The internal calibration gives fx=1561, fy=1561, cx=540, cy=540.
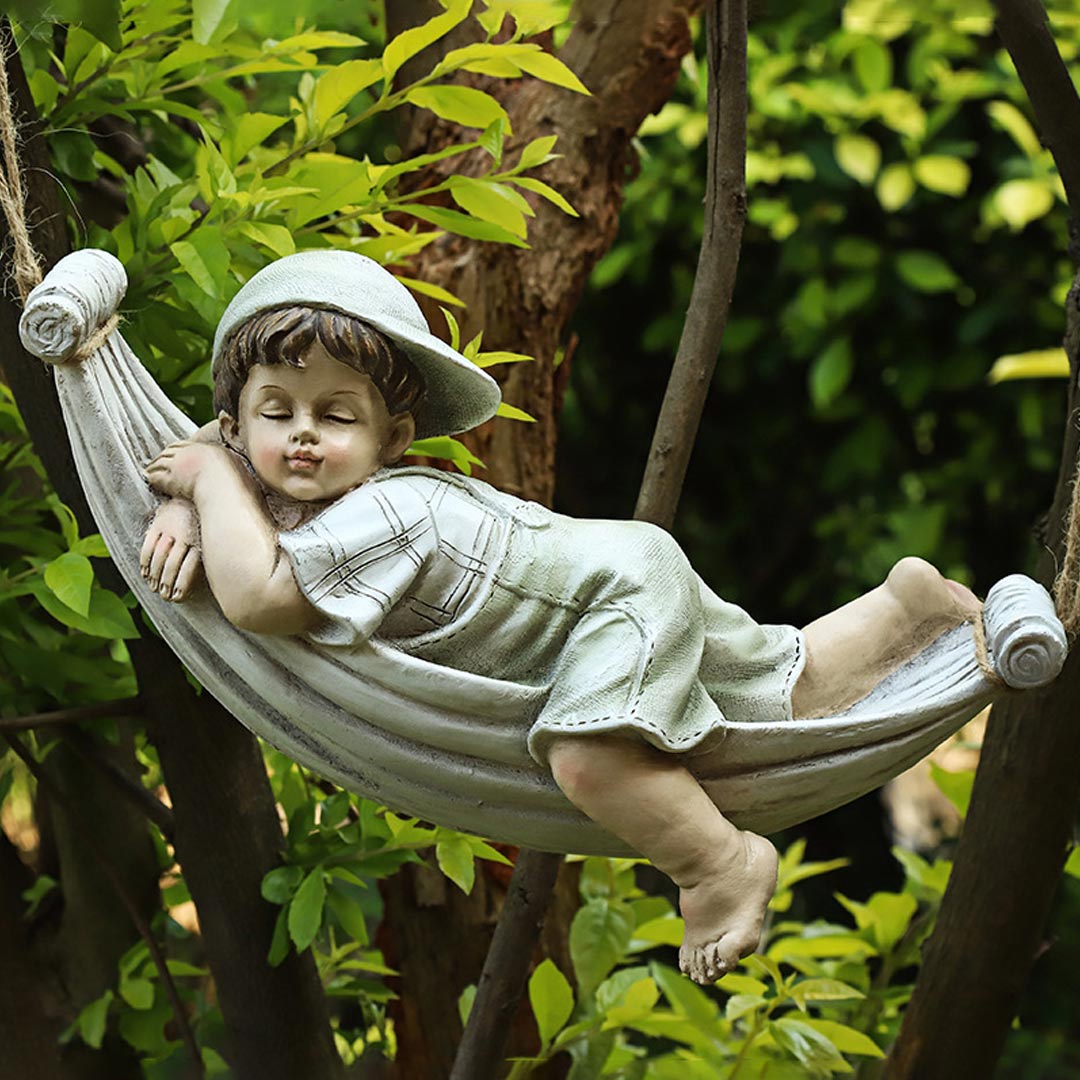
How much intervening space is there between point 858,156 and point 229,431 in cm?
160

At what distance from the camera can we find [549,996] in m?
1.27

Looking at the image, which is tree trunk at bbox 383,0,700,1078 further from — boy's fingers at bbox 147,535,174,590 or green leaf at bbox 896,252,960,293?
green leaf at bbox 896,252,960,293

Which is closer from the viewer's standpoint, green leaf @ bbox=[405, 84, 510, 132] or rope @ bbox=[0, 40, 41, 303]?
rope @ bbox=[0, 40, 41, 303]

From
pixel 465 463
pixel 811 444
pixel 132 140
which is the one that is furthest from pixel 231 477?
pixel 811 444

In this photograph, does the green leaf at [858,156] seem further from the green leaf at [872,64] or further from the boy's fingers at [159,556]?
the boy's fingers at [159,556]

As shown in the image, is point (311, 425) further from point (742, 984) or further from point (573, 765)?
point (742, 984)

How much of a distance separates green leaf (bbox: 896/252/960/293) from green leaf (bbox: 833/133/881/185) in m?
0.14

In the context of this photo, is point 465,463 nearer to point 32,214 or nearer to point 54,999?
point 32,214

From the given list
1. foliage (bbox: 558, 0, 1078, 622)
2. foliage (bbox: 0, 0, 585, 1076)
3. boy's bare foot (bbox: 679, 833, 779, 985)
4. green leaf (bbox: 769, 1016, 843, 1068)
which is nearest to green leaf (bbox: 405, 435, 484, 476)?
foliage (bbox: 0, 0, 585, 1076)

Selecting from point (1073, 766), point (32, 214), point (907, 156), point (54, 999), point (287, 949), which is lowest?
point (54, 999)

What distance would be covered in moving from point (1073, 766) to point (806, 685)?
485 mm

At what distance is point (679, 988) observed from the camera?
1.45 m

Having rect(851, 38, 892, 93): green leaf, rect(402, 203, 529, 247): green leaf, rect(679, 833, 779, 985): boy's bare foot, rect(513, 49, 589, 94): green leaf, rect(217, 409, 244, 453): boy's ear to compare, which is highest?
rect(851, 38, 892, 93): green leaf

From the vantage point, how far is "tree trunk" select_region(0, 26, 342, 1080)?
3.72 feet
